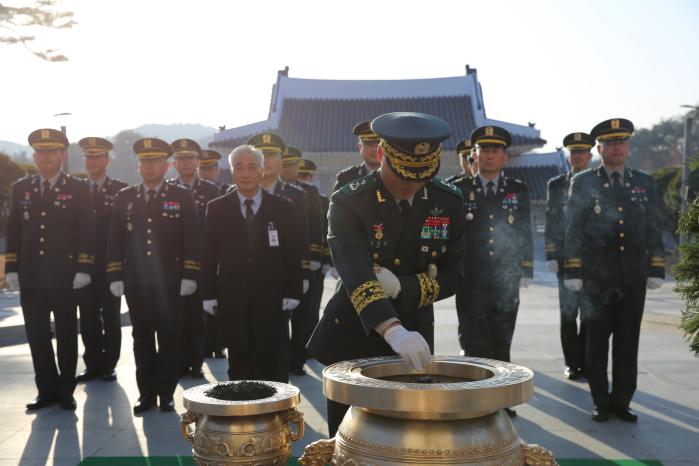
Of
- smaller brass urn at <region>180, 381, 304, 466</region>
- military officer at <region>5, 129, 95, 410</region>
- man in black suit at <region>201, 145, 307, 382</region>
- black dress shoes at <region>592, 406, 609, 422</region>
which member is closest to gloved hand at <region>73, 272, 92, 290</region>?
military officer at <region>5, 129, 95, 410</region>

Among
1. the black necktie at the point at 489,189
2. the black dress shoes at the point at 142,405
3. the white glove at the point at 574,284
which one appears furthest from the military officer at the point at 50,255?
the white glove at the point at 574,284

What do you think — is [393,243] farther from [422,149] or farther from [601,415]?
[601,415]

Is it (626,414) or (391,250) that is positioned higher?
(391,250)

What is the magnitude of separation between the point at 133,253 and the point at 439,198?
11.7 feet

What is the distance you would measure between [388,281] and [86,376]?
17.1 feet

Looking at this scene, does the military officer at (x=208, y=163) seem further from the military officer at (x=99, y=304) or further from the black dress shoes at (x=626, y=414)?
the black dress shoes at (x=626, y=414)

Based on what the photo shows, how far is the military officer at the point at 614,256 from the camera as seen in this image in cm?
561

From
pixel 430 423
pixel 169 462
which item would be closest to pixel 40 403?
pixel 169 462

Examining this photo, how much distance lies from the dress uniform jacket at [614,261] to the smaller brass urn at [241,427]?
3.16 m

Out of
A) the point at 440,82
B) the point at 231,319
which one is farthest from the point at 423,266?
the point at 440,82

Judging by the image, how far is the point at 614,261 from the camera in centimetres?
568

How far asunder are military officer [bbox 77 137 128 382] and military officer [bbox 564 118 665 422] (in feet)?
14.3

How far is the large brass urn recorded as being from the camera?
219 cm

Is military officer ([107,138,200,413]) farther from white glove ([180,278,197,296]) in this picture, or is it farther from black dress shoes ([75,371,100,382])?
black dress shoes ([75,371,100,382])
